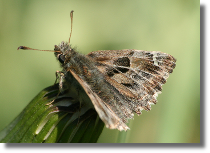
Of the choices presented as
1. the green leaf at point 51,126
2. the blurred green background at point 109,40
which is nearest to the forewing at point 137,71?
the blurred green background at point 109,40

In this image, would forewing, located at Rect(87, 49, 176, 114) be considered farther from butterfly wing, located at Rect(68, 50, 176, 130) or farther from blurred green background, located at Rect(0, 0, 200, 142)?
blurred green background, located at Rect(0, 0, 200, 142)

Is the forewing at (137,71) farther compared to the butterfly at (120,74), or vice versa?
the forewing at (137,71)

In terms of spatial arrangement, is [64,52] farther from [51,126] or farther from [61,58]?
[51,126]

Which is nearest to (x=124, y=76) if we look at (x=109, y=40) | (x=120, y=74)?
(x=120, y=74)

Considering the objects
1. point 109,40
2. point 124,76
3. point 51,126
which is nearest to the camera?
point 51,126

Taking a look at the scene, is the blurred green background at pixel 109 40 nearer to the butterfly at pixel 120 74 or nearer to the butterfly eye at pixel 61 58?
the butterfly at pixel 120 74

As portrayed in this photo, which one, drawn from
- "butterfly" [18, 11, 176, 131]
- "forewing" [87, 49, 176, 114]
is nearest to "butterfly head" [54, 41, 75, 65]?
"butterfly" [18, 11, 176, 131]
